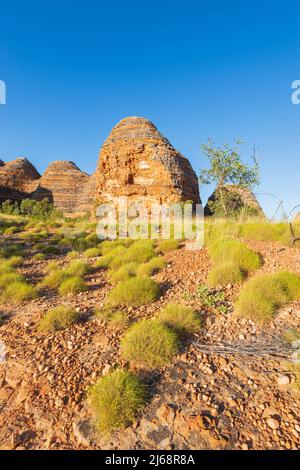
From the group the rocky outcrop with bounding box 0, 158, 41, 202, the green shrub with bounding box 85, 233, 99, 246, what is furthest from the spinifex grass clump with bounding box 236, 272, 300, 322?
the rocky outcrop with bounding box 0, 158, 41, 202

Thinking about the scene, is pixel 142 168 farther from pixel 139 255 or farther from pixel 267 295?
pixel 267 295

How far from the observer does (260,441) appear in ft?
6.73

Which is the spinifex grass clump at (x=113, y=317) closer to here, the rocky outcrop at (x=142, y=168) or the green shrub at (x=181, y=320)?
the green shrub at (x=181, y=320)

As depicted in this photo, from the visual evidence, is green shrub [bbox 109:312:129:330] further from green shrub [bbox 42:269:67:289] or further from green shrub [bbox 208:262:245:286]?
green shrub [bbox 42:269:67:289]

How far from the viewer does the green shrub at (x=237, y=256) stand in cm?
593

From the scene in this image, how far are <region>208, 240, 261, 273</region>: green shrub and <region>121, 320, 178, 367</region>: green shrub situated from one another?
3.27m

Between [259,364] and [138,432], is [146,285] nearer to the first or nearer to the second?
[259,364]

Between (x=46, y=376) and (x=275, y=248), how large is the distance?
6.91 metres

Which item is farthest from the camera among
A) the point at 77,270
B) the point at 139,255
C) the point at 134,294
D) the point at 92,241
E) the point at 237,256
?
the point at 92,241

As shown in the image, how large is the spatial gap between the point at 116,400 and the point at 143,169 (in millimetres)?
34312

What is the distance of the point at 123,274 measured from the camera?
655cm

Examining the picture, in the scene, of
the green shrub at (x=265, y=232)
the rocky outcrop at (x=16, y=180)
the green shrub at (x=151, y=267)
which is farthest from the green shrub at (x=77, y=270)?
the rocky outcrop at (x=16, y=180)

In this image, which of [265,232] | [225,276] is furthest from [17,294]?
[265,232]
